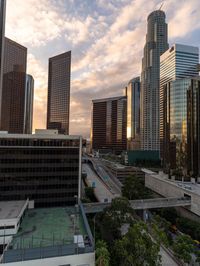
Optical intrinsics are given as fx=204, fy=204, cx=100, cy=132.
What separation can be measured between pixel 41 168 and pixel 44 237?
2617cm

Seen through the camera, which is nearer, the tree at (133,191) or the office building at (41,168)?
the office building at (41,168)

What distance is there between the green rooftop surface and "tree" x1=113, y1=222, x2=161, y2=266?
339 inches

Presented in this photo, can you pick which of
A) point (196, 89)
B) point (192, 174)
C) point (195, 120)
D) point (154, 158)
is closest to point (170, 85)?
point (196, 89)

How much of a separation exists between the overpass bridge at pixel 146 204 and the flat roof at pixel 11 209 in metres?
20.2

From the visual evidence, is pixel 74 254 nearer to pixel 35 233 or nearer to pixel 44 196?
pixel 35 233

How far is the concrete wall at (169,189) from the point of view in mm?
73812

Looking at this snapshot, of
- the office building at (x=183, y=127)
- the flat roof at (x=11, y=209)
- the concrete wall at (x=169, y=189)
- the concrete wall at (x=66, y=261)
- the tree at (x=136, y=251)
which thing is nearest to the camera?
the concrete wall at (x=66, y=261)

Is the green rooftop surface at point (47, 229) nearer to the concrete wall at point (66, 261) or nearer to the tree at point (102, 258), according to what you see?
the concrete wall at point (66, 261)

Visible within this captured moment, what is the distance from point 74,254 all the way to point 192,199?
56759 mm

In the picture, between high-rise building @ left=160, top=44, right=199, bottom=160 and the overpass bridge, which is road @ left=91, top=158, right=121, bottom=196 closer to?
the overpass bridge

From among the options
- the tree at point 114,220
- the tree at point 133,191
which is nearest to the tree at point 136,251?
the tree at point 114,220

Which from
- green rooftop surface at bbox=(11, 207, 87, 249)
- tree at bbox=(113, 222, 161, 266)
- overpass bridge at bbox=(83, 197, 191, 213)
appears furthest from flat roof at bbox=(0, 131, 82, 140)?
tree at bbox=(113, 222, 161, 266)

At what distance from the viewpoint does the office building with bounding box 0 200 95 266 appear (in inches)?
1287

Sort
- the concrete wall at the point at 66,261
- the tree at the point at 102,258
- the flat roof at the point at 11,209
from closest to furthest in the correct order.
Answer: the concrete wall at the point at 66,261, the tree at the point at 102,258, the flat roof at the point at 11,209
